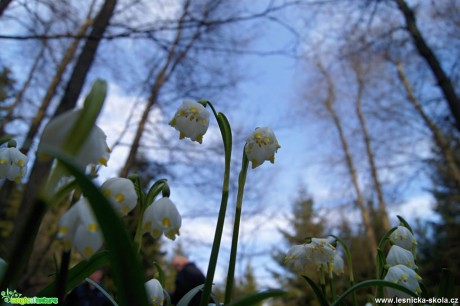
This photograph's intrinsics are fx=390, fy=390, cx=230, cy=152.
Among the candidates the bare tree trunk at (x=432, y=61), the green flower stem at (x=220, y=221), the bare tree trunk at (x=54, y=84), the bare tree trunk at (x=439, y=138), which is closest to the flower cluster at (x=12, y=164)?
the green flower stem at (x=220, y=221)

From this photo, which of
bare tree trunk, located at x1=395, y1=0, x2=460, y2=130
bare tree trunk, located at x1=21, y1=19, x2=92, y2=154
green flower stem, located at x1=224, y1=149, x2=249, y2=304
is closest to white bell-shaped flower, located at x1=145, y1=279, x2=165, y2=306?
green flower stem, located at x1=224, y1=149, x2=249, y2=304

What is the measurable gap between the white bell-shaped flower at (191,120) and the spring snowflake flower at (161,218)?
0.96ft

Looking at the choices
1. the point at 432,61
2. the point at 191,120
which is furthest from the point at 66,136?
the point at 432,61

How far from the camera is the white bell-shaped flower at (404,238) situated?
130 cm

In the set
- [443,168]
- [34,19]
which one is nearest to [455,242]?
[443,168]

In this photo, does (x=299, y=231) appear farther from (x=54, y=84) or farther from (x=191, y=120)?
(x=191, y=120)

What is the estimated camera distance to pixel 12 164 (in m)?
1.19

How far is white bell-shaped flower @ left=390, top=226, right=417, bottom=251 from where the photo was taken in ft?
4.26

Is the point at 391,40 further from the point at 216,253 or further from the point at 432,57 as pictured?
the point at 216,253

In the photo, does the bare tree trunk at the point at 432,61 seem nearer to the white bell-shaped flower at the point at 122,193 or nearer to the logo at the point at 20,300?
the white bell-shaped flower at the point at 122,193

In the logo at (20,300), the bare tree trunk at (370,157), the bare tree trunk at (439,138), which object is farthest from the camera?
the bare tree trunk at (370,157)

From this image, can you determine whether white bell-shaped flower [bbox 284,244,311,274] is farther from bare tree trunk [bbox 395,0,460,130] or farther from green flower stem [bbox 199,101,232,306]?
bare tree trunk [bbox 395,0,460,130]

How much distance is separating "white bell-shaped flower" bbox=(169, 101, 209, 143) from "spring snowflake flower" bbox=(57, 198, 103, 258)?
544mm

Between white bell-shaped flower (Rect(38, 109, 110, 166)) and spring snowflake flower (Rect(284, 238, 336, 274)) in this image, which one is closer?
white bell-shaped flower (Rect(38, 109, 110, 166))
